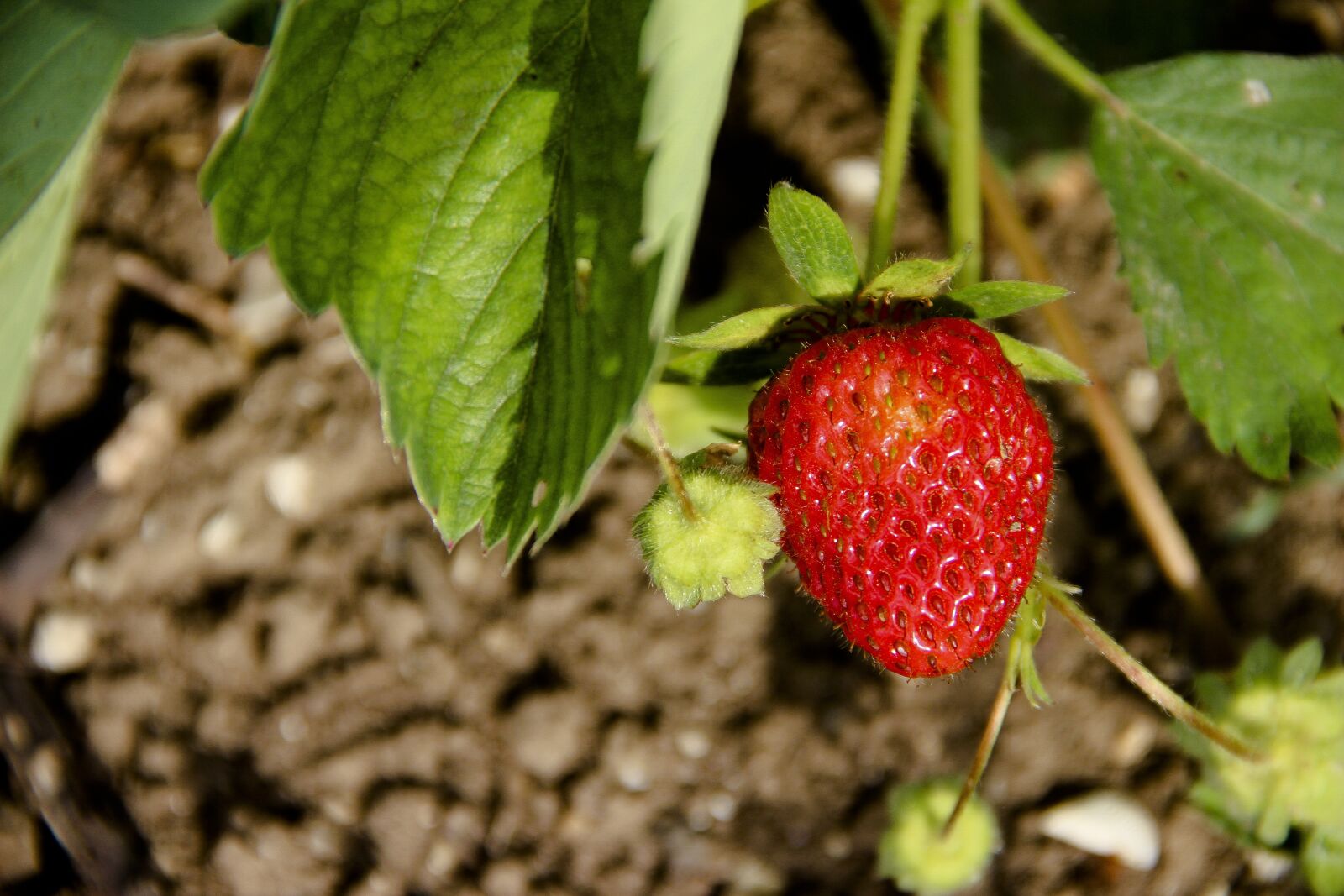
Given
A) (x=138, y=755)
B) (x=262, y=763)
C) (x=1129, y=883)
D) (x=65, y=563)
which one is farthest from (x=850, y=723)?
(x=65, y=563)

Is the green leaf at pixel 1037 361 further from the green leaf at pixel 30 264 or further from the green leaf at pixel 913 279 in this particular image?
the green leaf at pixel 30 264

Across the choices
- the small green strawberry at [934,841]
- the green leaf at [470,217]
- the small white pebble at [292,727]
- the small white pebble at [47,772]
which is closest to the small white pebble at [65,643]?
the small white pebble at [47,772]

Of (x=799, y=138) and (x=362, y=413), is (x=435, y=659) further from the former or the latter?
(x=799, y=138)

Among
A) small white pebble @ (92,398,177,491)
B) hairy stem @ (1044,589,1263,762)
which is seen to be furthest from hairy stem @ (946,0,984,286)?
small white pebble @ (92,398,177,491)

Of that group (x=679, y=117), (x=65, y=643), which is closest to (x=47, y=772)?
(x=65, y=643)

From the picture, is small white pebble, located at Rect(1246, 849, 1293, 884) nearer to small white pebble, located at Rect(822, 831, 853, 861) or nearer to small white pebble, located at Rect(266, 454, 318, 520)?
small white pebble, located at Rect(822, 831, 853, 861)

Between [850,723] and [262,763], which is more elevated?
[262,763]
